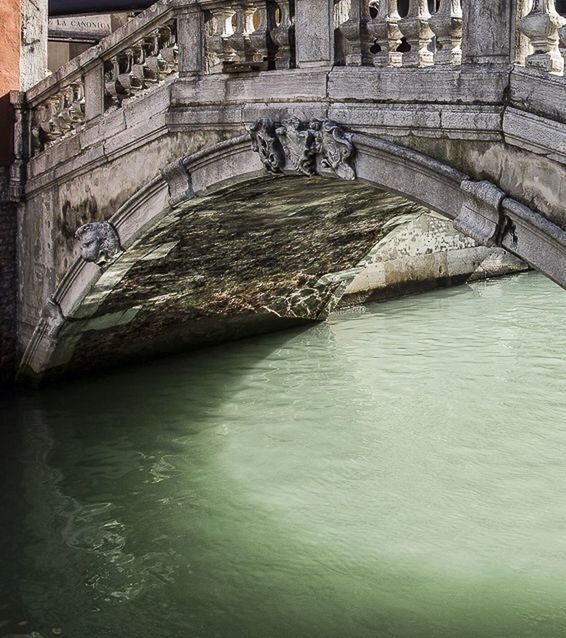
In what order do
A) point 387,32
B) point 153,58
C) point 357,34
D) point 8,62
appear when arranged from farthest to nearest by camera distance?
point 8,62 < point 153,58 < point 357,34 < point 387,32

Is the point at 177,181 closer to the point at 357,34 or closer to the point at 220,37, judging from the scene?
the point at 220,37

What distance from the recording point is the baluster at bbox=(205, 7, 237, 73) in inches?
207

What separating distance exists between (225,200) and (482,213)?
6.52 ft

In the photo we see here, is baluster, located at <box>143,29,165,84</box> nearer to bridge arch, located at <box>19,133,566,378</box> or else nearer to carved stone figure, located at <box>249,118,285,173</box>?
bridge arch, located at <box>19,133,566,378</box>

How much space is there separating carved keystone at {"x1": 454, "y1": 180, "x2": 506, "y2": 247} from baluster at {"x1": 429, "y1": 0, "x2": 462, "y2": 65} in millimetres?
514

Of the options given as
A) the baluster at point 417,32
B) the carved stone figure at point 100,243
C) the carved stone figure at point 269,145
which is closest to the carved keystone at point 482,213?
the baluster at point 417,32

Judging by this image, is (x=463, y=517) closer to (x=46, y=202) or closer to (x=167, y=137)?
(x=167, y=137)

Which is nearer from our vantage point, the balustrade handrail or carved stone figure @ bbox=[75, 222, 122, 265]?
the balustrade handrail

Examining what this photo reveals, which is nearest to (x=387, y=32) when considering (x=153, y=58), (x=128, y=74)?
(x=153, y=58)

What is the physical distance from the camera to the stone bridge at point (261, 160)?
394cm

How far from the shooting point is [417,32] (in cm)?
430

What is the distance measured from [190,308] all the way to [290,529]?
9.88ft

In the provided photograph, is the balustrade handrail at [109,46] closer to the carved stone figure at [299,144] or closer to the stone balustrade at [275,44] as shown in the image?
the stone balustrade at [275,44]

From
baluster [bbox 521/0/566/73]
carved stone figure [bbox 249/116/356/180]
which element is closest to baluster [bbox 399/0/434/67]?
carved stone figure [bbox 249/116/356/180]
